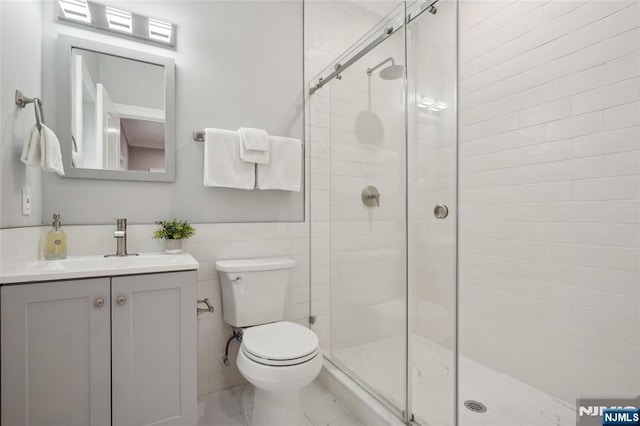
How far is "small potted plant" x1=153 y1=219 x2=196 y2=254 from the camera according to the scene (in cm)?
168

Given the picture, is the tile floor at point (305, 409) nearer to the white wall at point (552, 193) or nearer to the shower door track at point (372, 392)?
the shower door track at point (372, 392)

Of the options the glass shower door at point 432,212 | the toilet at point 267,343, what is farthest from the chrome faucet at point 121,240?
the glass shower door at point 432,212

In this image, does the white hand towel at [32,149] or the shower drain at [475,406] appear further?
the shower drain at [475,406]

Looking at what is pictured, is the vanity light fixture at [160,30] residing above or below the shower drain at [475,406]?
above

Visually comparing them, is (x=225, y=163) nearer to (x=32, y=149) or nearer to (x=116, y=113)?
(x=116, y=113)

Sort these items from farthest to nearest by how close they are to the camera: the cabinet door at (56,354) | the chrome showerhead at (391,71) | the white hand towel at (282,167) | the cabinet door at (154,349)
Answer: the white hand towel at (282,167) → the chrome showerhead at (391,71) → the cabinet door at (154,349) → the cabinet door at (56,354)

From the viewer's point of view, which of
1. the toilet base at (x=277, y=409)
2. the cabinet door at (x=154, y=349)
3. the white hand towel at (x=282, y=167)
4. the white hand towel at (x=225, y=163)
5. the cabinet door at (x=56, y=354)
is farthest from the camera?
the white hand towel at (x=282, y=167)

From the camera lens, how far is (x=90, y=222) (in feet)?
5.30

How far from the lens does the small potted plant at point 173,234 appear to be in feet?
5.50

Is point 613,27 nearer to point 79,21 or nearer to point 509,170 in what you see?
point 509,170

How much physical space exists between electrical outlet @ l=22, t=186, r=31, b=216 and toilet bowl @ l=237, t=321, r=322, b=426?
3.49ft

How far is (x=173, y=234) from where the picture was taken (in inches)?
66.2

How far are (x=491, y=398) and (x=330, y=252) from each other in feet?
3.96

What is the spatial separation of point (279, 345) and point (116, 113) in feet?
4.73
